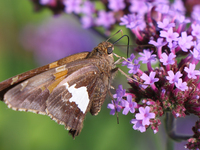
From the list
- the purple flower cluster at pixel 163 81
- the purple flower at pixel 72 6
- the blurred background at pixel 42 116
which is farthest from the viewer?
the blurred background at pixel 42 116

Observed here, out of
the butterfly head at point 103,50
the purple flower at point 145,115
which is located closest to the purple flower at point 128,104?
the purple flower at point 145,115

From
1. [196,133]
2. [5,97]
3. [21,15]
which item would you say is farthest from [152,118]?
[21,15]

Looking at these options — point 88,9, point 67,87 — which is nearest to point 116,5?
point 88,9

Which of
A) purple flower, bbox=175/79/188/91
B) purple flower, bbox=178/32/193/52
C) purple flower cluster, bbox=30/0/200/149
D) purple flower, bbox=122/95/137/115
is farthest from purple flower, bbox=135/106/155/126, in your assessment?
purple flower, bbox=178/32/193/52

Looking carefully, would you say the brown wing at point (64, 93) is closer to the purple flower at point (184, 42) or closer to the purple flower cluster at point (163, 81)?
the purple flower cluster at point (163, 81)

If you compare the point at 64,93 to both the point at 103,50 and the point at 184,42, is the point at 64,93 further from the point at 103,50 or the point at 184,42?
the point at 184,42

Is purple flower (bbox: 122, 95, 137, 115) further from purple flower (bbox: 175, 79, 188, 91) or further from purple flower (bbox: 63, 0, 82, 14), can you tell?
purple flower (bbox: 63, 0, 82, 14)
